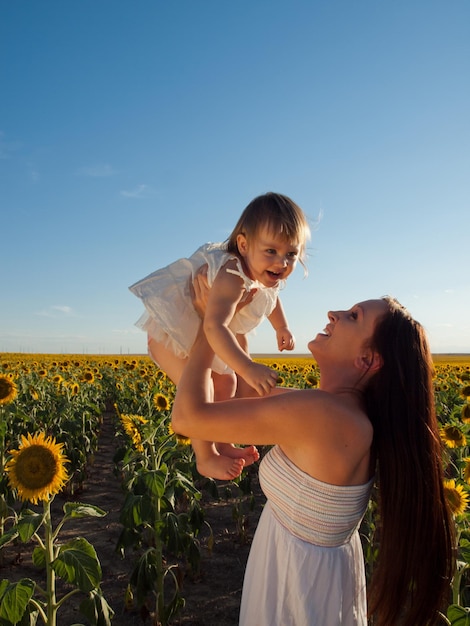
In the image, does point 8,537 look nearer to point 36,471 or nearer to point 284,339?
point 36,471

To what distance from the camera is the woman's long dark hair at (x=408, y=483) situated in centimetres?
186

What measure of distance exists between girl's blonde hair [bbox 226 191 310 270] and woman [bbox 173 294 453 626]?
3.19 feet

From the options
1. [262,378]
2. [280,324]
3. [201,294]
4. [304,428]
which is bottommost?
[304,428]

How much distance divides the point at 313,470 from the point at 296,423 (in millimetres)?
182

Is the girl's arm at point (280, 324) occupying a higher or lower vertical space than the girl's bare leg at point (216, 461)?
higher

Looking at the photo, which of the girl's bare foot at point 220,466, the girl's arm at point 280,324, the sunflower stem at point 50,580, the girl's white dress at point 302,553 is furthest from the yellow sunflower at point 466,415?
the sunflower stem at point 50,580

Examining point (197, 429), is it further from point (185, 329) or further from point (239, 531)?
point (239, 531)

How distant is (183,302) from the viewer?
3.05m

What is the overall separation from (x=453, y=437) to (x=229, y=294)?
3834 mm

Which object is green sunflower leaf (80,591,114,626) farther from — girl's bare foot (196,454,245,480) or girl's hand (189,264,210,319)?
girl's hand (189,264,210,319)

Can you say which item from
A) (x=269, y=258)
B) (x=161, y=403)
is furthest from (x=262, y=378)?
(x=161, y=403)

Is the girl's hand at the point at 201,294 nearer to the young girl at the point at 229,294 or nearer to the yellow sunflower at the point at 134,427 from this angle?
the young girl at the point at 229,294

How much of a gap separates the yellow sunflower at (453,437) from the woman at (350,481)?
3691 mm

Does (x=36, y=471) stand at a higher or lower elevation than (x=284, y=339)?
lower
